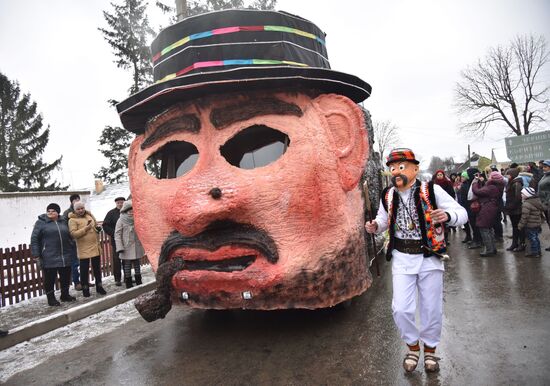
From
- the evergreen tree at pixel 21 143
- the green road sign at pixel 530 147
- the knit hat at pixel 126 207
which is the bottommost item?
the knit hat at pixel 126 207

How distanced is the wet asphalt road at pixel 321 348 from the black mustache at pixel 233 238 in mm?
867

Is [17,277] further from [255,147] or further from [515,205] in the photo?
[515,205]

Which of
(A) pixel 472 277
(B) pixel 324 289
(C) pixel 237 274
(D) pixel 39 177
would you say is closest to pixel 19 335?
(C) pixel 237 274

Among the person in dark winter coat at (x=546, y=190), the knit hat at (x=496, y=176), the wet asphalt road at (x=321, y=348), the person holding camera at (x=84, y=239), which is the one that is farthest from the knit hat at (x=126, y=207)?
the person in dark winter coat at (x=546, y=190)

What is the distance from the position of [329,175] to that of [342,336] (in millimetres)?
1456

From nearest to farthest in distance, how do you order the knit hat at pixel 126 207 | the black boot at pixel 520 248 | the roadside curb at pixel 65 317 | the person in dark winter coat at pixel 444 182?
the roadside curb at pixel 65 317 → the knit hat at pixel 126 207 → the black boot at pixel 520 248 → the person in dark winter coat at pixel 444 182

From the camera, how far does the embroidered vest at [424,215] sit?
250 centimetres

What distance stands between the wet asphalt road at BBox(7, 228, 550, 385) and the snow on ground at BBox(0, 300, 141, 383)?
170 mm

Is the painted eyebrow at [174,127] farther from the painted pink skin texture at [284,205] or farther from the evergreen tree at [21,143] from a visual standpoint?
the evergreen tree at [21,143]

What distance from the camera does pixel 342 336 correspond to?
324cm

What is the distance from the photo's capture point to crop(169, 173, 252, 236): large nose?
277 cm

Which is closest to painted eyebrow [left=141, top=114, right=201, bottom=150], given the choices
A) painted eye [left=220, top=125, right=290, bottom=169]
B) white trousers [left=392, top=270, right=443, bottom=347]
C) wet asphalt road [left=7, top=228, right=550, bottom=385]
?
painted eye [left=220, top=125, right=290, bottom=169]

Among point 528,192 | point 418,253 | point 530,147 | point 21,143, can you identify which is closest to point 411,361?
point 418,253

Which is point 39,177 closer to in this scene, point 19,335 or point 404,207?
point 19,335
